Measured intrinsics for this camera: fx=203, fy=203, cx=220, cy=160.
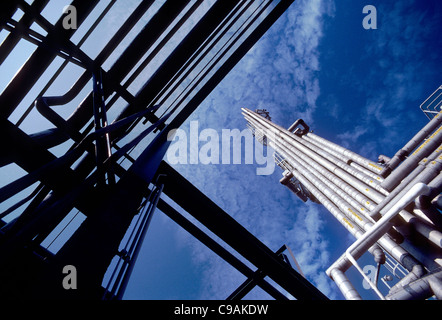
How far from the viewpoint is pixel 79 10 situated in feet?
12.3

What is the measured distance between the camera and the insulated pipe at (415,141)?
27.8 feet

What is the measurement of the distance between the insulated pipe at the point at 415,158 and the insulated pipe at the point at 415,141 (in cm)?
91

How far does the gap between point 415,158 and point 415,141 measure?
6.82ft

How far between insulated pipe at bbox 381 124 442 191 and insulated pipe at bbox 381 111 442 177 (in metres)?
0.91

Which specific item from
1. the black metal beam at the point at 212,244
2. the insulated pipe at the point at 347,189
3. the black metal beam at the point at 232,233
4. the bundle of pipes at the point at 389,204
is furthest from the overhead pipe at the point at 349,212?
the black metal beam at the point at 212,244

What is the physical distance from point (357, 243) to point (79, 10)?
9.37m

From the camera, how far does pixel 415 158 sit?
7.64 meters

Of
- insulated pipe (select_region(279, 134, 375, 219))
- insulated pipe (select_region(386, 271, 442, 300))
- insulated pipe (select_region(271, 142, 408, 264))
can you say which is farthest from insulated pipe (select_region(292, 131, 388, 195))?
insulated pipe (select_region(386, 271, 442, 300))

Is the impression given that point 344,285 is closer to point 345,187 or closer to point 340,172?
point 345,187

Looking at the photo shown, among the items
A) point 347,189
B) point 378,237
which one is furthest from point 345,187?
point 378,237

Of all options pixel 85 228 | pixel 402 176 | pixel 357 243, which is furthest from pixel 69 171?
pixel 402 176

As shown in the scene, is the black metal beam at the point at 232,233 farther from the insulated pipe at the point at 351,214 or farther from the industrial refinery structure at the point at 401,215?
the insulated pipe at the point at 351,214
